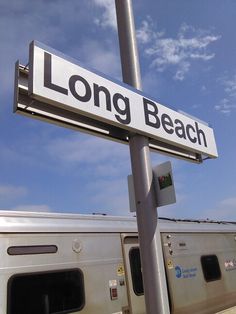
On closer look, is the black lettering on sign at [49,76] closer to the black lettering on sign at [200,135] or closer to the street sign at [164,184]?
the street sign at [164,184]

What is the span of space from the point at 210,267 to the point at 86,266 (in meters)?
3.82

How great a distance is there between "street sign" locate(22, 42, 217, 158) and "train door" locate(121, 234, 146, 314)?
95.4 inches

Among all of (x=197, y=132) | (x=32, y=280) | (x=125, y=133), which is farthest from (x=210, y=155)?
(x=32, y=280)

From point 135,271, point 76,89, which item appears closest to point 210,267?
point 135,271

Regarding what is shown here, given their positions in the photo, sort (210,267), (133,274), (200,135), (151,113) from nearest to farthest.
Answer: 1. (151,113)
2. (200,135)
3. (133,274)
4. (210,267)

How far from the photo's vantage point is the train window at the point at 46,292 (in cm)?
479

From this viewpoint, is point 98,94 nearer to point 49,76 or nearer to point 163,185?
point 49,76

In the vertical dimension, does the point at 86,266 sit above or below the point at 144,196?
below

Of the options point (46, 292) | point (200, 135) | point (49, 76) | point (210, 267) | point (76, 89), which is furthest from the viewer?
point (210, 267)

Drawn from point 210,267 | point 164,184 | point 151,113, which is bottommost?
point 210,267

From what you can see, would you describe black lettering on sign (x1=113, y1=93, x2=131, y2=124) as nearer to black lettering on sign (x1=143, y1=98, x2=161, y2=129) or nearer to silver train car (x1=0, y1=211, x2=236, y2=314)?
black lettering on sign (x1=143, y1=98, x2=161, y2=129)

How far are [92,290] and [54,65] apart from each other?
3.54 meters

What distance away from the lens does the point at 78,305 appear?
17.7 ft

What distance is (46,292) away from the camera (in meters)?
5.11
